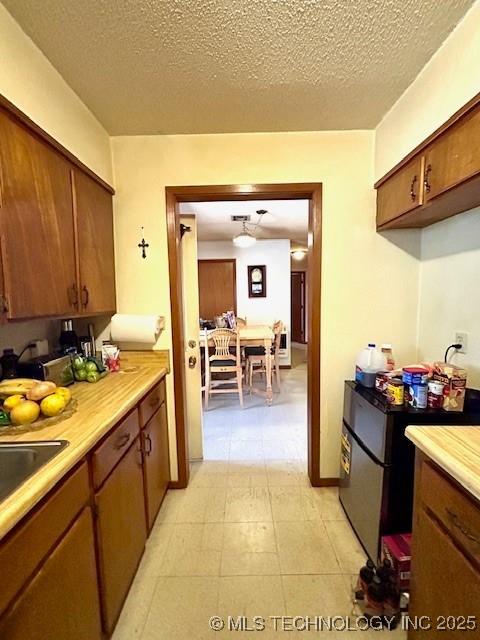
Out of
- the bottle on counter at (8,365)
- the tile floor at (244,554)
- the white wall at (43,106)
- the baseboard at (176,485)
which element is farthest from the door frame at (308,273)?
the bottle on counter at (8,365)

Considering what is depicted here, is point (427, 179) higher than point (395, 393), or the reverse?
point (427, 179)

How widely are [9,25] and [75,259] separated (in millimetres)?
874

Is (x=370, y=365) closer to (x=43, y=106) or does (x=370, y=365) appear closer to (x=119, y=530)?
(x=119, y=530)

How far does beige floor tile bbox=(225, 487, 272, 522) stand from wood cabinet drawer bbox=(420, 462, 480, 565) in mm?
1142

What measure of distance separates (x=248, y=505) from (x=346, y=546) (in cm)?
61

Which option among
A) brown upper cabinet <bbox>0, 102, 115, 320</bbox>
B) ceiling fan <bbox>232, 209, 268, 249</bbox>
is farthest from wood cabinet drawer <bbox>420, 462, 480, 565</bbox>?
ceiling fan <bbox>232, 209, 268, 249</bbox>

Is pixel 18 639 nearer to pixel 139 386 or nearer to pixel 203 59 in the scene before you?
pixel 139 386

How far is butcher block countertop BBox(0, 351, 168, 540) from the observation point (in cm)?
72

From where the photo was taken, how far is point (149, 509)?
165cm

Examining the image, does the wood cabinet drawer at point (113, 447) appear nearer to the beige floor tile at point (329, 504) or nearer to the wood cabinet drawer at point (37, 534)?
the wood cabinet drawer at point (37, 534)

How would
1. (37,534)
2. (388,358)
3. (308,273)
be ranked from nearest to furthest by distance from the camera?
1. (37,534)
2. (388,358)
3. (308,273)

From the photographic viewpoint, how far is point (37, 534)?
2.53 ft

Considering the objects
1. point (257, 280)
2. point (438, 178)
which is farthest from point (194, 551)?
point (257, 280)

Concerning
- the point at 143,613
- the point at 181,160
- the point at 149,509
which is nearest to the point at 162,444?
the point at 149,509
